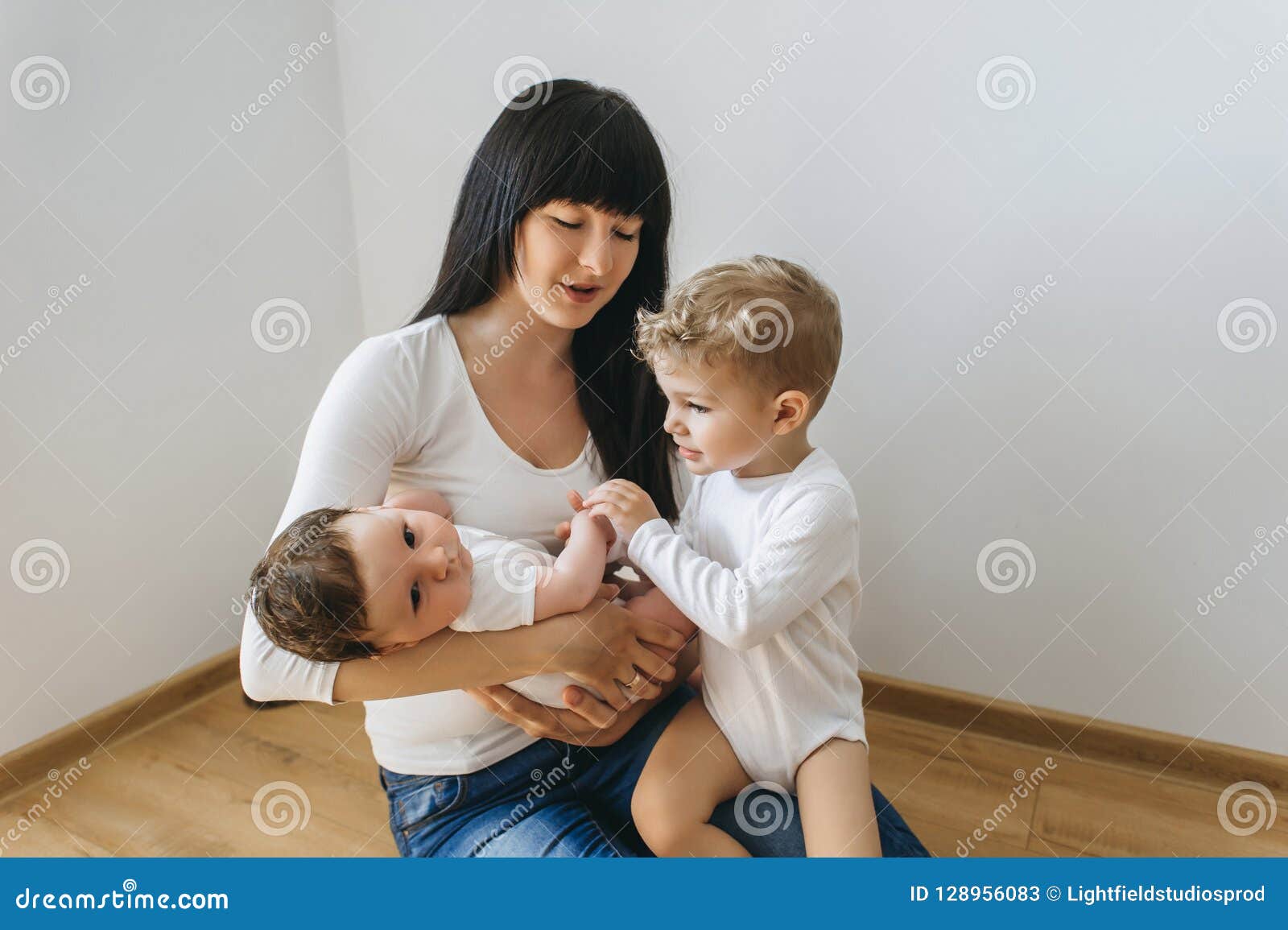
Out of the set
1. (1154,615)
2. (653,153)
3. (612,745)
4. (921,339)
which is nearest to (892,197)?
(921,339)

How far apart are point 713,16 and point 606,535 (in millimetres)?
1275

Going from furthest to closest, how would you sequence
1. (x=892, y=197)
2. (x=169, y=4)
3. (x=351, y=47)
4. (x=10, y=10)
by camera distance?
(x=351, y=47), (x=169, y=4), (x=892, y=197), (x=10, y=10)

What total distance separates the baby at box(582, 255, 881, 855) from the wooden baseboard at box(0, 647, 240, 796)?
4.69 feet

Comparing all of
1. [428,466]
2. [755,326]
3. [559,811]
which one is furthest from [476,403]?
[559,811]

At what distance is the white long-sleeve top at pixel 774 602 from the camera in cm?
122

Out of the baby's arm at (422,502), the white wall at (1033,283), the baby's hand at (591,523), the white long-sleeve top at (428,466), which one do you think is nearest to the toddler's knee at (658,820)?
the white long-sleeve top at (428,466)

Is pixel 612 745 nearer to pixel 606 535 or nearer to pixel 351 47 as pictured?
pixel 606 535

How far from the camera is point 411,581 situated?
119 cm

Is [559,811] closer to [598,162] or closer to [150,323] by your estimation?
[598,162]

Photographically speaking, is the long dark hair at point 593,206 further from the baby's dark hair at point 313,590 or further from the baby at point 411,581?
the baby's dark hair at point 313,590

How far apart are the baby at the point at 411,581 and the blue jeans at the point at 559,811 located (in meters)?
0.12

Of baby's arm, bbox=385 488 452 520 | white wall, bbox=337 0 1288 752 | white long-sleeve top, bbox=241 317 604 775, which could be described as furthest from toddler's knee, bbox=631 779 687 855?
white wall, bbox=337 0 1288 752

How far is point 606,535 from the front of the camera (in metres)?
1.37

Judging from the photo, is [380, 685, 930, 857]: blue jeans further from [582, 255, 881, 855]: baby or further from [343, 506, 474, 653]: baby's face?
[343, 506, 474, 653]: baby's face
